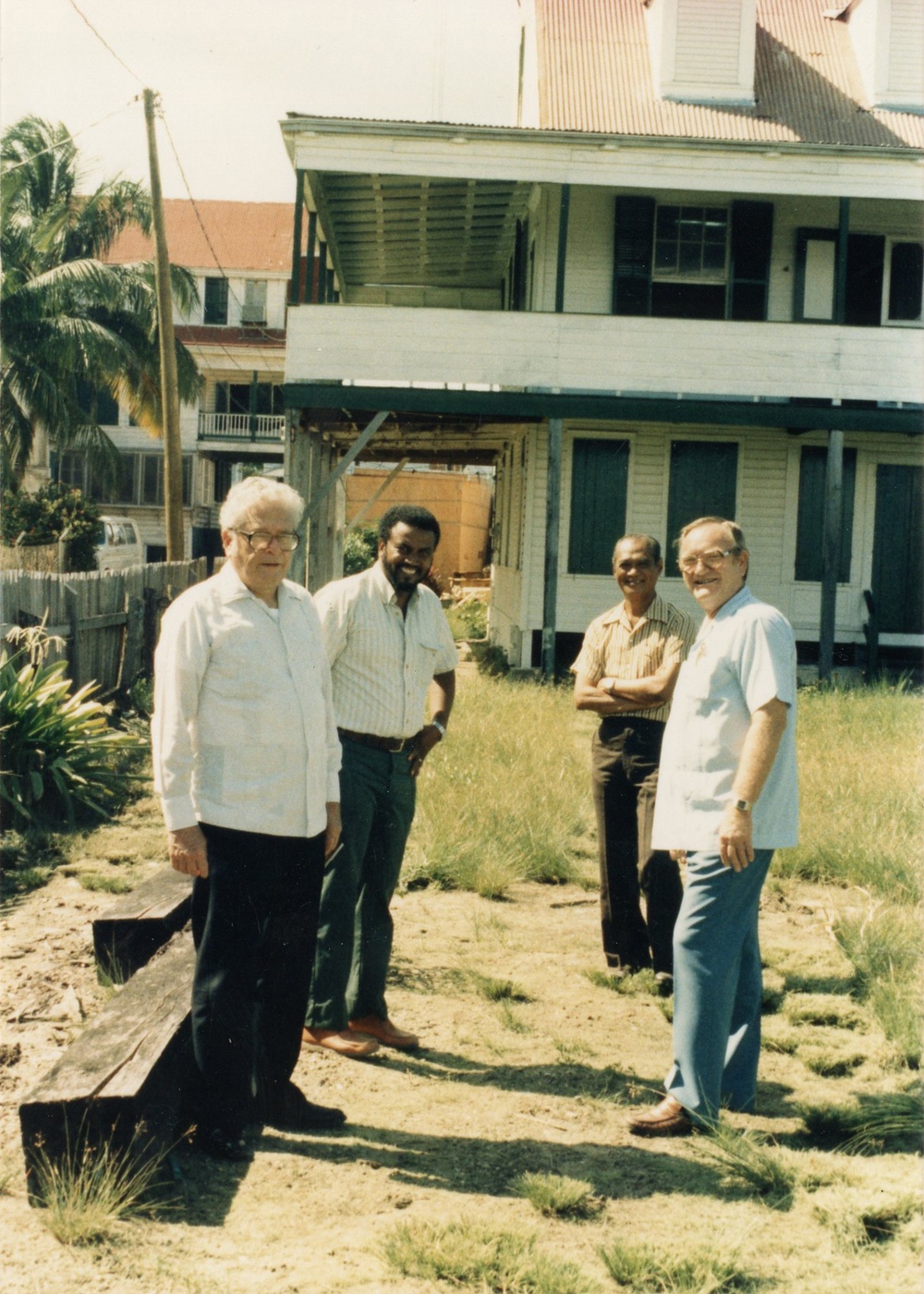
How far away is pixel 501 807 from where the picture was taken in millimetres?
7816

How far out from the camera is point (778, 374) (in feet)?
49.3

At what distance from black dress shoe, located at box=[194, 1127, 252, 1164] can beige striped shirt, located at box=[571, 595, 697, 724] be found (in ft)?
7.83

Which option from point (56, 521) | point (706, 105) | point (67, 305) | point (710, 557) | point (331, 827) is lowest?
point (331, 827)

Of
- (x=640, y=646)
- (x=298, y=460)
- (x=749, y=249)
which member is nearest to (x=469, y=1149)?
(x=640, y=646)

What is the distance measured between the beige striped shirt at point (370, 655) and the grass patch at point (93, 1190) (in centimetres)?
163

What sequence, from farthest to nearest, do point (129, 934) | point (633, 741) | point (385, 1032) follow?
point (633, 741) < point (129, 934) < point (385, 1032)

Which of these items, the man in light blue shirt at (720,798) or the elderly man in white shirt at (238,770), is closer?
the elderly man in white shirt at (238,770)

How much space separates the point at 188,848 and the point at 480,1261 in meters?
1.29

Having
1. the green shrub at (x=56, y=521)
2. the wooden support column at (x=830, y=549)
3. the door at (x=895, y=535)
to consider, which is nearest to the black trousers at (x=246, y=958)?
the wooden support column at (x=830, y=549)

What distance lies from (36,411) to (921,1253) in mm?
30082

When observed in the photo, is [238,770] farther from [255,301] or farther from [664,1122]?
[255,301]

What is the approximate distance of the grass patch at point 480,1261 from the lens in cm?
298

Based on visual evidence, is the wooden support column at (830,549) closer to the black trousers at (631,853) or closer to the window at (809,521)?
the window at (809,521)

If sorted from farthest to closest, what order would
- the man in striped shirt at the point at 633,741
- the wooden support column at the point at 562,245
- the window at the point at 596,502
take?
the window at the point at 596,502 < the wooden support column at the point at 562,245 < the man in striped shirt at the point at 633,741
